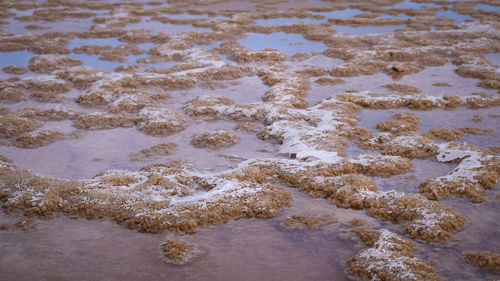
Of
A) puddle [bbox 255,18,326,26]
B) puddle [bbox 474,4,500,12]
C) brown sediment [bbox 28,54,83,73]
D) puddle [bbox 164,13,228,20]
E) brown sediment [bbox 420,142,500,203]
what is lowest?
brown sediment [bbox 420,142,500,203]

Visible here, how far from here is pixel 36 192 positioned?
1008 centimetres

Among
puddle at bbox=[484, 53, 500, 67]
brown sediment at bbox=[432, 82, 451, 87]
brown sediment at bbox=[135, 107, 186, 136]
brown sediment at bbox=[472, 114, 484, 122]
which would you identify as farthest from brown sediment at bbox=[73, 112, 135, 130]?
puddle at bbox=[484, 53, 500, 67]

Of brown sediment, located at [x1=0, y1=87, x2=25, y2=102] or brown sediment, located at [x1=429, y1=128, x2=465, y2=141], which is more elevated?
brown sediment, located at [x1=0, y1=87, x2=25, y2=102]

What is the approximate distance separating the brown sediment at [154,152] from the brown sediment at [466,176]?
779cm

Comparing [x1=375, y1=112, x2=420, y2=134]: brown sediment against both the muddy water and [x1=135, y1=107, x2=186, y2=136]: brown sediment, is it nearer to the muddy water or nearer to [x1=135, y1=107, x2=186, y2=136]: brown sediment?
the muddy water

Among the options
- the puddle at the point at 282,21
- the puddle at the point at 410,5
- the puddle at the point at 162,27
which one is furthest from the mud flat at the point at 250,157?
the puddle at the point at 410,5

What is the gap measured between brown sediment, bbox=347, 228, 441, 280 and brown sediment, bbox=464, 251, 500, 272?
3.05 feet

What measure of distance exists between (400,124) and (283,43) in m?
13.8

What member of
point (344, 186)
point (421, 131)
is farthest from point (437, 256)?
point (421, 131)

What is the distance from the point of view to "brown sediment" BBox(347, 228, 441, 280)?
7266mm

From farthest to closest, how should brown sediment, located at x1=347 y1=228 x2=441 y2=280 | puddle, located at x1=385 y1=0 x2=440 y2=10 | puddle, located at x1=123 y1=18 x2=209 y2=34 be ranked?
puddle, located at x1=385 y1=0 x2=440 y2=10 < puddle, located at x1=123 y1=18 x2=209 y2=34 < brown sediment, located at x1=347 y1=228 x2=441 y2=280

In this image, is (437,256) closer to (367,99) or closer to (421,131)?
(421,131)

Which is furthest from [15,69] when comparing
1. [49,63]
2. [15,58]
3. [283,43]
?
[283,43]

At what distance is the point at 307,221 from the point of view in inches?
362
